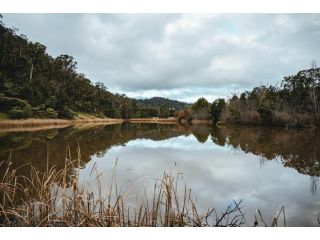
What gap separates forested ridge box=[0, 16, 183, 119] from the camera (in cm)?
3039

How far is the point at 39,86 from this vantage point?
3875 centimetres

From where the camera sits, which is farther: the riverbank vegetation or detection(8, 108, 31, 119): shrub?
the riverbank vegetation

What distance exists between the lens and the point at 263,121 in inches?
1393

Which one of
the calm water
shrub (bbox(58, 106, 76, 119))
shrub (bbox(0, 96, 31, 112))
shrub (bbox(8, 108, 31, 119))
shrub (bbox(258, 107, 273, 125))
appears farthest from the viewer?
shrub (bbox(58, 106, 76, 119))

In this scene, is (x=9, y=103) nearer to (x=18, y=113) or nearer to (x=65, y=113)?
(x=18, y=113)

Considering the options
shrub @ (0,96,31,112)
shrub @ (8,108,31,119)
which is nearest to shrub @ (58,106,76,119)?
shrub @ (0,96,31,112)

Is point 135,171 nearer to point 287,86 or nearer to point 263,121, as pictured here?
point 263,121

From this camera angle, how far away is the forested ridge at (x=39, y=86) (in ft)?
99.7

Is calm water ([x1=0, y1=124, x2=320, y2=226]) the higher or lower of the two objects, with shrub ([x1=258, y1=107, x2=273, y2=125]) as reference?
lower

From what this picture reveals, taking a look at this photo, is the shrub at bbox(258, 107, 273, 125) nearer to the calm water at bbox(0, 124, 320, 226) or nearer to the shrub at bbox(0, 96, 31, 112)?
the calm water at bbox(0, 124, 320, 226)

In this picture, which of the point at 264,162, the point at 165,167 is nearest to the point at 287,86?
the point at 264,162

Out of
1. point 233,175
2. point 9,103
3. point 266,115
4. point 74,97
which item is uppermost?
point 74,97

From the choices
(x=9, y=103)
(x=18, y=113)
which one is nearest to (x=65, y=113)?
(x=9, y=103)
